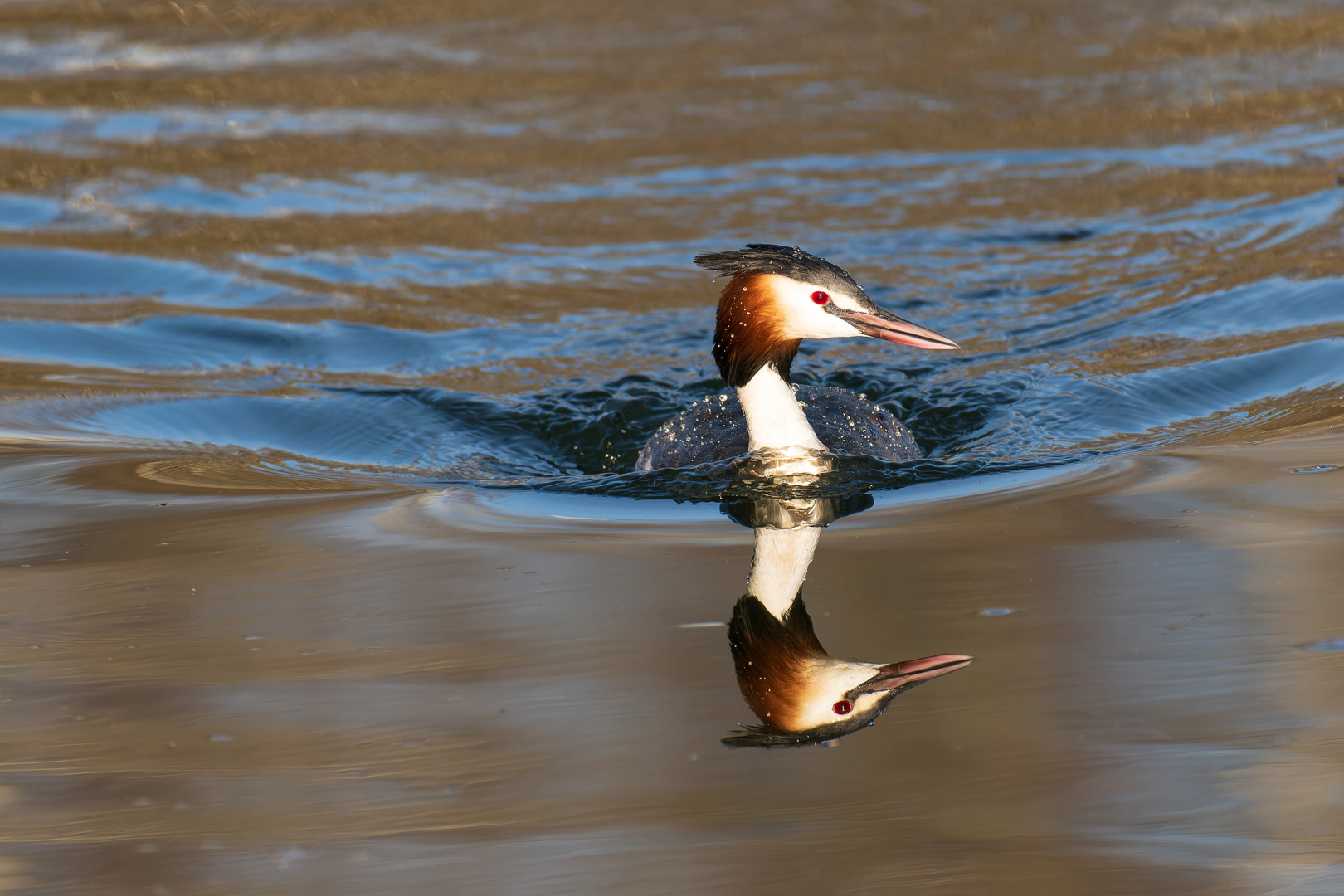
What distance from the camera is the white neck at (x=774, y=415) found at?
651cm

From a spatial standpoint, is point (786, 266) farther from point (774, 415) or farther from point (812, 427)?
point (812, 427)

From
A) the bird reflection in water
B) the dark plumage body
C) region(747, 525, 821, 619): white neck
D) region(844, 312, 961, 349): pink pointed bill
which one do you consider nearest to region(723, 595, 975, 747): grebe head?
the bird reflection in water

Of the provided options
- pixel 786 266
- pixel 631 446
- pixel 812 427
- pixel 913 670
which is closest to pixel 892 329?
pixel 786 266

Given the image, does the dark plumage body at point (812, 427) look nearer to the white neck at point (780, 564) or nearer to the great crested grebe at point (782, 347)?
the great crested grebe at point (782, 347)

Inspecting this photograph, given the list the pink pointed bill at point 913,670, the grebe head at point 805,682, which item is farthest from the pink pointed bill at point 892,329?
the pink pointed bill at point 913,670

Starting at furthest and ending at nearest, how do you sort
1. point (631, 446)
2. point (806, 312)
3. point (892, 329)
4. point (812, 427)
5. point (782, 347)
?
point (631, 446) → point (812, 427) → point (782, 347) → point (806, 312) → point (892, 329)

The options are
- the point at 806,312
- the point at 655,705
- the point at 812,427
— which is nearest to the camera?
the point at 655,705

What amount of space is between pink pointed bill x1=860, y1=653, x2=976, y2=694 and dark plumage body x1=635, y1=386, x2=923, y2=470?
256cm

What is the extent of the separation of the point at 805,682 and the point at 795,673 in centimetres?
5

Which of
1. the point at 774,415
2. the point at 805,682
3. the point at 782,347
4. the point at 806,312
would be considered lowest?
the point at 805,682

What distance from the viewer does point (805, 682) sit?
422 cm

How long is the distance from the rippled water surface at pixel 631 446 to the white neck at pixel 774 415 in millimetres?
274

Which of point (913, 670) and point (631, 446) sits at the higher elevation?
point (631, 446)

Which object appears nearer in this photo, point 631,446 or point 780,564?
point 780,564
